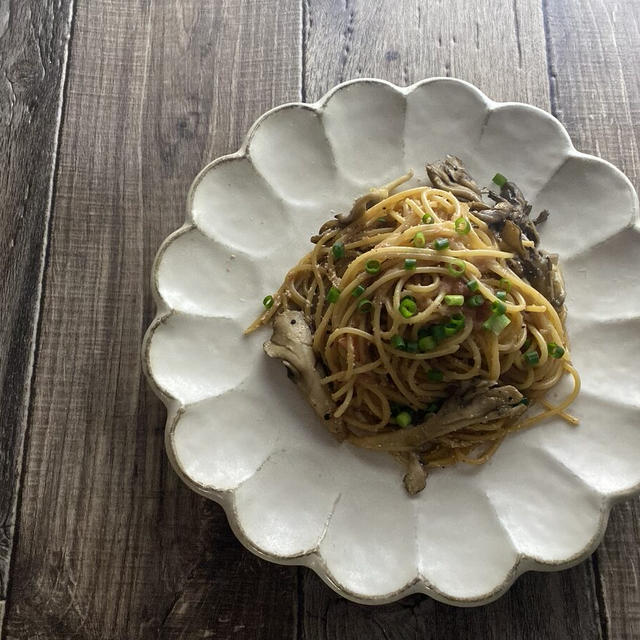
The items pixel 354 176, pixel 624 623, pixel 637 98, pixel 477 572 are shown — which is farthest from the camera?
pixel 637 98

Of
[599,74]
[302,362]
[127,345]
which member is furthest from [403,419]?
[599,74]

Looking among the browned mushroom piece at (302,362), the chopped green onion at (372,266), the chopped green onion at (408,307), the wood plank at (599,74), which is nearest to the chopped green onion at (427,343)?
the chopped green onion at (408,307)

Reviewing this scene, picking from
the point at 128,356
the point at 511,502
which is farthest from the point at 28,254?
the point at 511,502

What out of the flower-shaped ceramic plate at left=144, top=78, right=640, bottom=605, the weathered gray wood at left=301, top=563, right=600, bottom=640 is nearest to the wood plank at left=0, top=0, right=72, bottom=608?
the flower-shaped ceramic plate at left=144, top=78, right=640, bottom=605

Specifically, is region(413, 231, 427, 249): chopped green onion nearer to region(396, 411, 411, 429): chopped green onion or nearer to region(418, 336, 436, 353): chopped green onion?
region(418, 336, 436, 353): chopped green onion

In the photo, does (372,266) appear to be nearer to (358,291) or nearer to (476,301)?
(358,291)

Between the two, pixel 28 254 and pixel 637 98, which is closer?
pixel 28 254

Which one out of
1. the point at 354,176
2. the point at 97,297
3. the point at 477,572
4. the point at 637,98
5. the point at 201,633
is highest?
the point at 637,98

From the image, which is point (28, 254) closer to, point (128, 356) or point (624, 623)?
point (128, 356)
